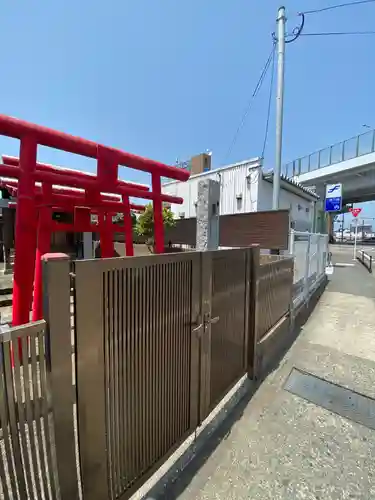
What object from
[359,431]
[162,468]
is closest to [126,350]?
[162,468]

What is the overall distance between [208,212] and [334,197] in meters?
15.6

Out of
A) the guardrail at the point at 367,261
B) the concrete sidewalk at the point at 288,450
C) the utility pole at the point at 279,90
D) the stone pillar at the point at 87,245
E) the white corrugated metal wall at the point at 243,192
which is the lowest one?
the concrete sidewalk at the point at 288,450

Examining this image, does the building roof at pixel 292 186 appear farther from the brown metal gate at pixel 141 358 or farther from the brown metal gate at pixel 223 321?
the brown metal gate at pixel 141 358

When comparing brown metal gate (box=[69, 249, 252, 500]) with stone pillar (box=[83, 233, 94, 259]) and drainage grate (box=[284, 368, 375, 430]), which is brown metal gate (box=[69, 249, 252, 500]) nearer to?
drainage grate (box=[284, 368, 375, 430])

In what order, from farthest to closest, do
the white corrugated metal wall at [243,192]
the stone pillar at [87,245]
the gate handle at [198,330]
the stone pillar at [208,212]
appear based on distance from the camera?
the white corrugated metal wall at [243,192] → the stone pillar at [87,245] → the stone pillar at [208,212] → the gate handle at [198,330]

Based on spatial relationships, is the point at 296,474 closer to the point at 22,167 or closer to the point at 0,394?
the point at 0,394

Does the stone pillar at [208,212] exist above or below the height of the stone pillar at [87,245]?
above

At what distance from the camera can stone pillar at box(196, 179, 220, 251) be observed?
4.01 m

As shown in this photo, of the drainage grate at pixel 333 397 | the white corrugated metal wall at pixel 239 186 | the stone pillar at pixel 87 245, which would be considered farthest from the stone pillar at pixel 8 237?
the drainage grate at pixel 333 397

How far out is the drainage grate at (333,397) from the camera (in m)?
2.61

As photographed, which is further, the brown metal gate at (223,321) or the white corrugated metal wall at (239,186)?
the white corrugated metal wall at (239,186)

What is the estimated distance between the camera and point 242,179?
11594 millimetres

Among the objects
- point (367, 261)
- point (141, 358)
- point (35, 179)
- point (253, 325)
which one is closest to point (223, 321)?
point (253, 325)

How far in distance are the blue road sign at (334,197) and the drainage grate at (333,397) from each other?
1570 cm
